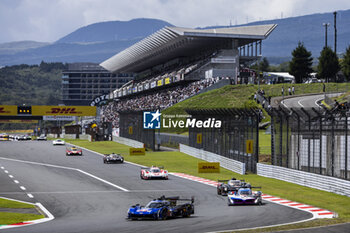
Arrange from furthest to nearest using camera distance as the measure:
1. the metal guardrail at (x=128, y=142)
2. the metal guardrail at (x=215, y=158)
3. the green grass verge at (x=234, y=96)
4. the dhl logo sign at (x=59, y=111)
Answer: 1. the dhl logo sign at (x=59, y=111)
2. the green grass verge at (x=234, y=96)
3. the metal guardrail at (x=128, y=142)
4. the metal guardrail at (x=215, y=158)

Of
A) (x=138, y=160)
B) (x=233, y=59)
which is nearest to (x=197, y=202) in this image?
(x=138, y=160)

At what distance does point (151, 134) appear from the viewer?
72.1 meters

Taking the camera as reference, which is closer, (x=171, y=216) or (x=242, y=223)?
(x=242, y=223)

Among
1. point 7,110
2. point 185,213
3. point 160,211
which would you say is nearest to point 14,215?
point 160,211

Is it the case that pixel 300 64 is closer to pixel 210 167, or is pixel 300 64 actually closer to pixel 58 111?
pixel 58 111

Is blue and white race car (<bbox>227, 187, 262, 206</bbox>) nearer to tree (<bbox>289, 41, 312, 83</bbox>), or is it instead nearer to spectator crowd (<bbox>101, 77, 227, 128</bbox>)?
spectator crowd (<bbox>101, 77, 227, 128</bbox>)

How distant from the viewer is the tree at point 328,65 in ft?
333

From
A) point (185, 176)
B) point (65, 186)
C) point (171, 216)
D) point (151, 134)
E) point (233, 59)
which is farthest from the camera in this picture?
point (233, 59)

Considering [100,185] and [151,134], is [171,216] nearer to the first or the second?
[100,185]

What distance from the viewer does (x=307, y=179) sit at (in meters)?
33.0

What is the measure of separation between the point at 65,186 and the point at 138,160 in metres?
22.6

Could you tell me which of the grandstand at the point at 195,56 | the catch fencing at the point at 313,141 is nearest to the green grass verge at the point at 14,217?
the catch fencing at the point at 313,141

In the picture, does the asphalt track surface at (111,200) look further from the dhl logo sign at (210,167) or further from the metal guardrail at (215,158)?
the metal guardrail at (215,158)

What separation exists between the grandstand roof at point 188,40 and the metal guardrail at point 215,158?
4016cm
